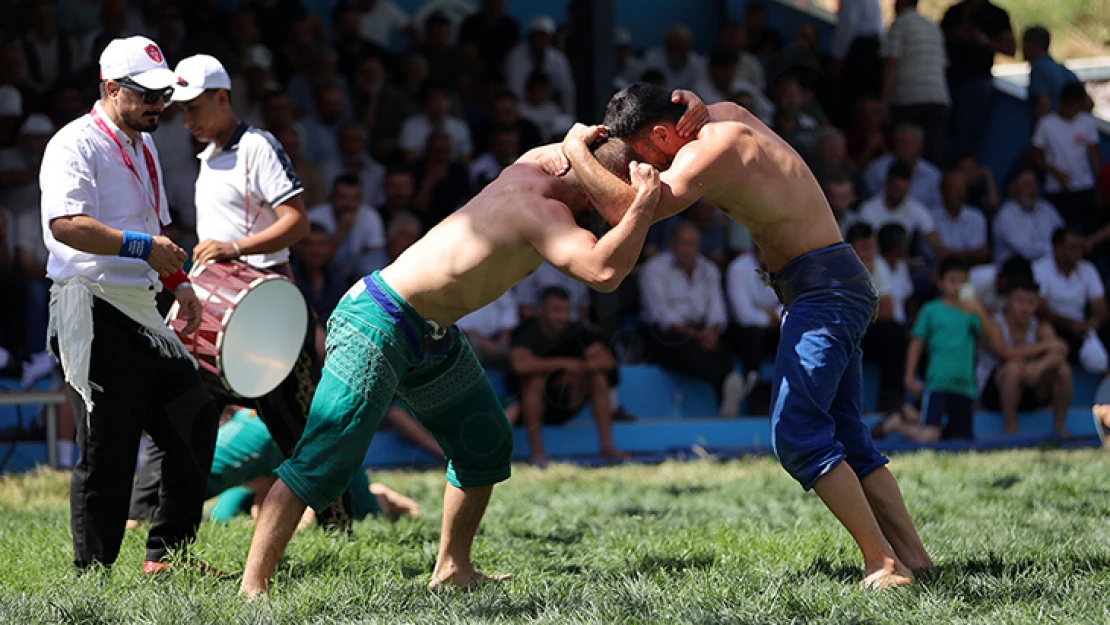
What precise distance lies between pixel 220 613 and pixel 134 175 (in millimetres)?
1774

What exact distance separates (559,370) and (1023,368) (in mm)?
4338

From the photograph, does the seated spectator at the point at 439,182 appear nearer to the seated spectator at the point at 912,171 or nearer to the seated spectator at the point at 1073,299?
the seated spectator at the point at 912,171

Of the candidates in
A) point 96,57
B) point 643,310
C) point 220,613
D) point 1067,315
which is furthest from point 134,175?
point 1067,315

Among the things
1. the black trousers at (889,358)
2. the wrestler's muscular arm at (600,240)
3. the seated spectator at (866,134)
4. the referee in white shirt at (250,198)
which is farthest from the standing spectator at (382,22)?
the wrestler's muscular arm at (600,240)

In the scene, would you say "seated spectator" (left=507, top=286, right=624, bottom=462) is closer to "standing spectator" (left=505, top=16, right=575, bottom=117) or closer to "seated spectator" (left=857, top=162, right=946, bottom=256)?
"standing spectator" (left=505, top=16, right=575, bottom=117)

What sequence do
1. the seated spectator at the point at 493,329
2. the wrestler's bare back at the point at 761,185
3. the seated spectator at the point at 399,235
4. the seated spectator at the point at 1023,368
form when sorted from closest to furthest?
the wrestler's bare back at the point at 761,185 < the seated spectator at the point at 493,329 < the seated spectator at the point at 399,235 < the seated spectator at the point at 1023,368

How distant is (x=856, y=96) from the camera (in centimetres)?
1404

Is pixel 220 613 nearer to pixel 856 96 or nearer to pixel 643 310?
pixel 643 310

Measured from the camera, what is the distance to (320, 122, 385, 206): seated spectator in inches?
432

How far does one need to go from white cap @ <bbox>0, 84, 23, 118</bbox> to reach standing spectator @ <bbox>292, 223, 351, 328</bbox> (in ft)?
7.25

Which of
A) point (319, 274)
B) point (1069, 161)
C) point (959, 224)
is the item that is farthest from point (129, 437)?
point (1069, 161)

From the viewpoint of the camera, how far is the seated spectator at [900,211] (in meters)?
12.4

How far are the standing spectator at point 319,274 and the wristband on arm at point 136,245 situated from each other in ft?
15.6

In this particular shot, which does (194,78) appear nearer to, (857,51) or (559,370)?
(559,370)
